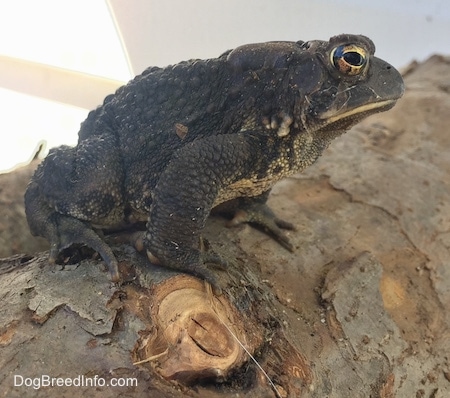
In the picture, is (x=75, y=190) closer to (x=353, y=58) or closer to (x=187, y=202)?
(x=187, y=202)

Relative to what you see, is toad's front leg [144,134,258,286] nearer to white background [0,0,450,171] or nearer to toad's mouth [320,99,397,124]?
toad's mouth [320,99,397,124]

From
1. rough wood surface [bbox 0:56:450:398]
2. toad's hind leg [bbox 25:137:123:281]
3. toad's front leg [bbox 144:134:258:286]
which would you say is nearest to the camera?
rough wood surface [bbox 0:56:450:398]

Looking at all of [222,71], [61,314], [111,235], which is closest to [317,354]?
[61,314]

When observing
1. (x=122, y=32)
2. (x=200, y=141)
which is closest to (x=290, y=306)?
(x=200, y=141)

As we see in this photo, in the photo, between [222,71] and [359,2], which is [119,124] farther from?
[359,2]

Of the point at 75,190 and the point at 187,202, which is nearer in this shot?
the point at 187,202

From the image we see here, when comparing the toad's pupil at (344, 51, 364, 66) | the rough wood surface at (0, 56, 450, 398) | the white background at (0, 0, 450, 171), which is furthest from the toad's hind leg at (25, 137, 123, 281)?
the white background at (0, 0, 450, 171)

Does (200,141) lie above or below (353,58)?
below
